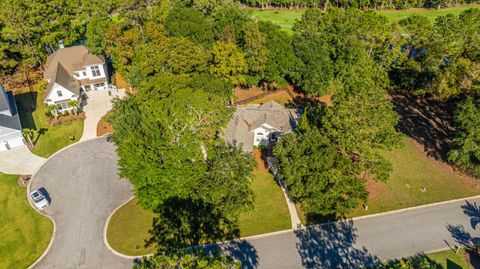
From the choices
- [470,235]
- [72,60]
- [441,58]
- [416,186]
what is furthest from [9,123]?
[441,58]

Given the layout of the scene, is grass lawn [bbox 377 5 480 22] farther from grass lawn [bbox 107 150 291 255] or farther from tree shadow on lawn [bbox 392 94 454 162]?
grass lawn [bbox 107 150 291 255]

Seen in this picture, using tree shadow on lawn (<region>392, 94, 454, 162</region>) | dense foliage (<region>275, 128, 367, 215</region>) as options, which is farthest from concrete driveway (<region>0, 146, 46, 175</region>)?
tree shadow on lawn (<region>392, 94, 454, 162</region>)

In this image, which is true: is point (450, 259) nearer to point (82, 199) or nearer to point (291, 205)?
point (291, 205)

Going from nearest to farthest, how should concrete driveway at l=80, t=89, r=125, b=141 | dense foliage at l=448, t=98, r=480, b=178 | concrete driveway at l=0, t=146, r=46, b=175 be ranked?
dense foliage at l=448, t=98, r=480, b=178 → concrete driveway at l=0, t=146, r=46, b=175 → concrete driveway at l=80, t=89, r=125, b=141

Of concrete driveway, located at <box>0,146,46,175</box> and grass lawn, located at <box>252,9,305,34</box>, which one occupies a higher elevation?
grass lawn, located at <box>252,9,305,34</box>

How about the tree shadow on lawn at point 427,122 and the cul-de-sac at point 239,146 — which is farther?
the tree shadow on lawn at point 427,122

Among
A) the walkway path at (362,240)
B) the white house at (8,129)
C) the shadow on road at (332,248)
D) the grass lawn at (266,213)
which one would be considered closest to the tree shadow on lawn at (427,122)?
the walkway path at (362,240)

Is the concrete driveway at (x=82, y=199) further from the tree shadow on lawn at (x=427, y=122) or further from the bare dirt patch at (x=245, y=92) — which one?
the tree shadow on lawn at (x=427, y=122)
